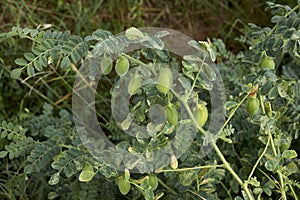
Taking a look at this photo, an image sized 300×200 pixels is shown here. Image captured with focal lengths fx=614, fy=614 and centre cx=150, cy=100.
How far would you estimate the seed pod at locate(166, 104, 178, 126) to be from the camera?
123cm

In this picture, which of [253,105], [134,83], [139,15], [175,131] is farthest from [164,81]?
[139,15]

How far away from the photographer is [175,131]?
61.1 inches

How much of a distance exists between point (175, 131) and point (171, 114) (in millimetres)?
330

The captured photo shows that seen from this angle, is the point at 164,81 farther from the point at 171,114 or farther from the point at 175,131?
the point at 175,131

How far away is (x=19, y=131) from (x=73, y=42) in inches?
17.5

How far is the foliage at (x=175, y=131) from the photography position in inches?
49.5

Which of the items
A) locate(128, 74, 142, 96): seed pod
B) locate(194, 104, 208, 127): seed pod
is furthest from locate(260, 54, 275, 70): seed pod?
locate(128, 74, 142, 96): seed pod

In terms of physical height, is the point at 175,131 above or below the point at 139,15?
above

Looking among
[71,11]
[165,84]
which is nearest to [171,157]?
[165,84]

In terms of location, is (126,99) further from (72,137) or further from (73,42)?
(73,42)

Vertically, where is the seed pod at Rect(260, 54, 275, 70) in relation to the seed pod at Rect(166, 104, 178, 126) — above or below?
above

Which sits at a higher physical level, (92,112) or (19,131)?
(19,131)

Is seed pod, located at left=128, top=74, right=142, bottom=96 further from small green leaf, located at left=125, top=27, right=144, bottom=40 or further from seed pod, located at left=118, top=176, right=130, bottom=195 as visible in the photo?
seed pod, located at left=118, top=176, right=130, bottom=195

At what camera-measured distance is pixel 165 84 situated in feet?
3.90
